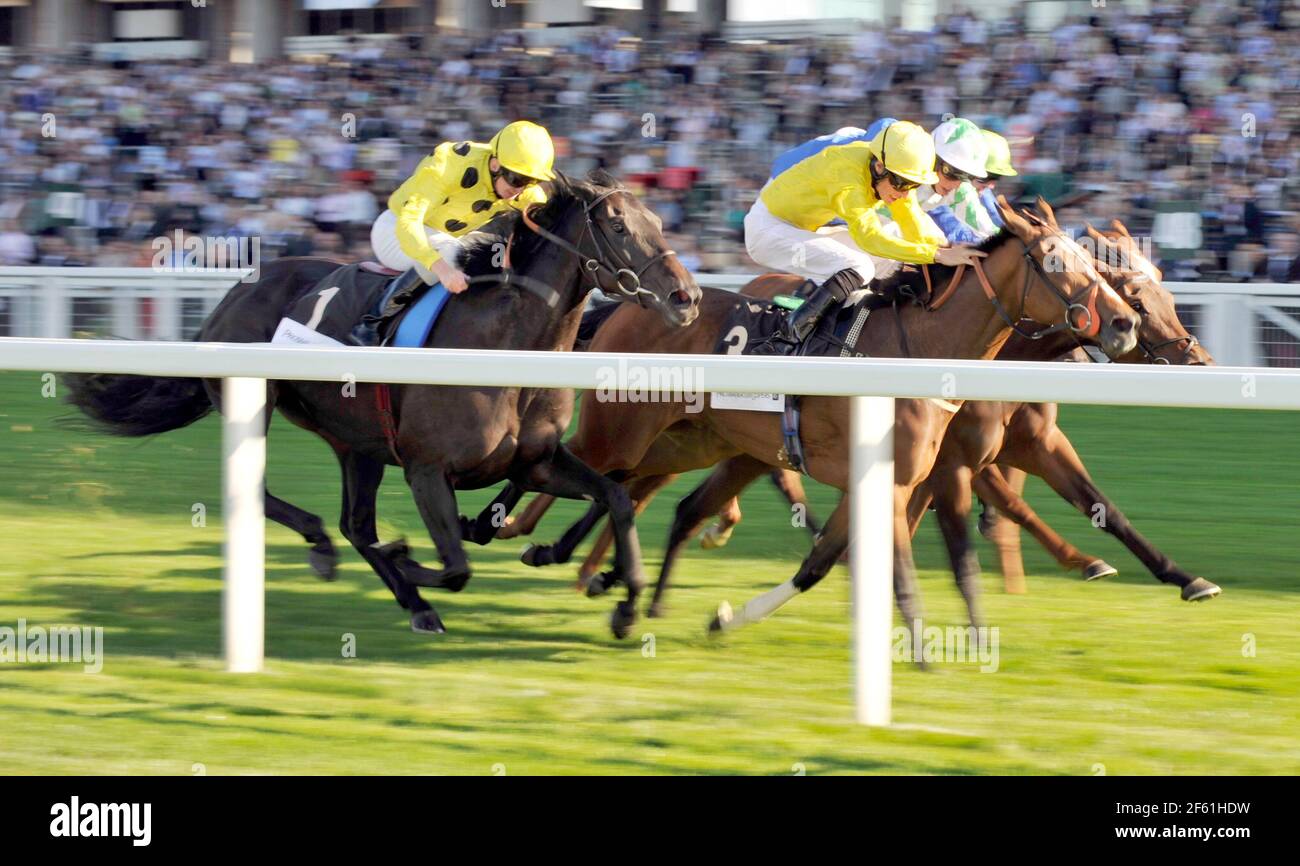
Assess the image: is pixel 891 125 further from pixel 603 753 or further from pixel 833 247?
pixel 603 753

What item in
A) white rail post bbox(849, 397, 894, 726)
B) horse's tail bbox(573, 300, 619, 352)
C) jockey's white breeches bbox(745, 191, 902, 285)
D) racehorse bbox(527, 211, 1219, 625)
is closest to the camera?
white rail post bbox(849, 397, 894, 726)

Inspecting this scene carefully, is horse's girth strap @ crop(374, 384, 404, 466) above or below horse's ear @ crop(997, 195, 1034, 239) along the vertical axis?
below

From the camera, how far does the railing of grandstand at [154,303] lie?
8.41 m

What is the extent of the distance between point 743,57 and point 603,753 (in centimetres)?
999

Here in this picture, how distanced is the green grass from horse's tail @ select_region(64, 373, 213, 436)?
0.20ft

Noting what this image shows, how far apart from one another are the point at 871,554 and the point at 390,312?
1.88m

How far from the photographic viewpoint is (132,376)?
12.7 feet

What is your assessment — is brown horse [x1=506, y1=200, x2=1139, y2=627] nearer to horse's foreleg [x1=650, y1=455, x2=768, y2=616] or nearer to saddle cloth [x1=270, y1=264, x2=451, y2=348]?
horse's foreleg [x1=650, y1=455, x2=768, y2=616]

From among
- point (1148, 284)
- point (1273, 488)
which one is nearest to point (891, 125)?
point (1148, 284)

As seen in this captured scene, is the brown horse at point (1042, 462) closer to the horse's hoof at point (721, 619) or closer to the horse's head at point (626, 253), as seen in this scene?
the horse's hoof at point (721, 619)

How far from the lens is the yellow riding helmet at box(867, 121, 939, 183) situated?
4.65 meters

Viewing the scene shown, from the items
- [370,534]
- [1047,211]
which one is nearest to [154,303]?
[370,534]

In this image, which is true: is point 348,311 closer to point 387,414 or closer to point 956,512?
point 387,414

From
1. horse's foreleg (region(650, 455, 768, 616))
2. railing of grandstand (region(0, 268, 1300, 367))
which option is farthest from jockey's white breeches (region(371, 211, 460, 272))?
railing of grandstand (region(0, 268, 1300, 367))
